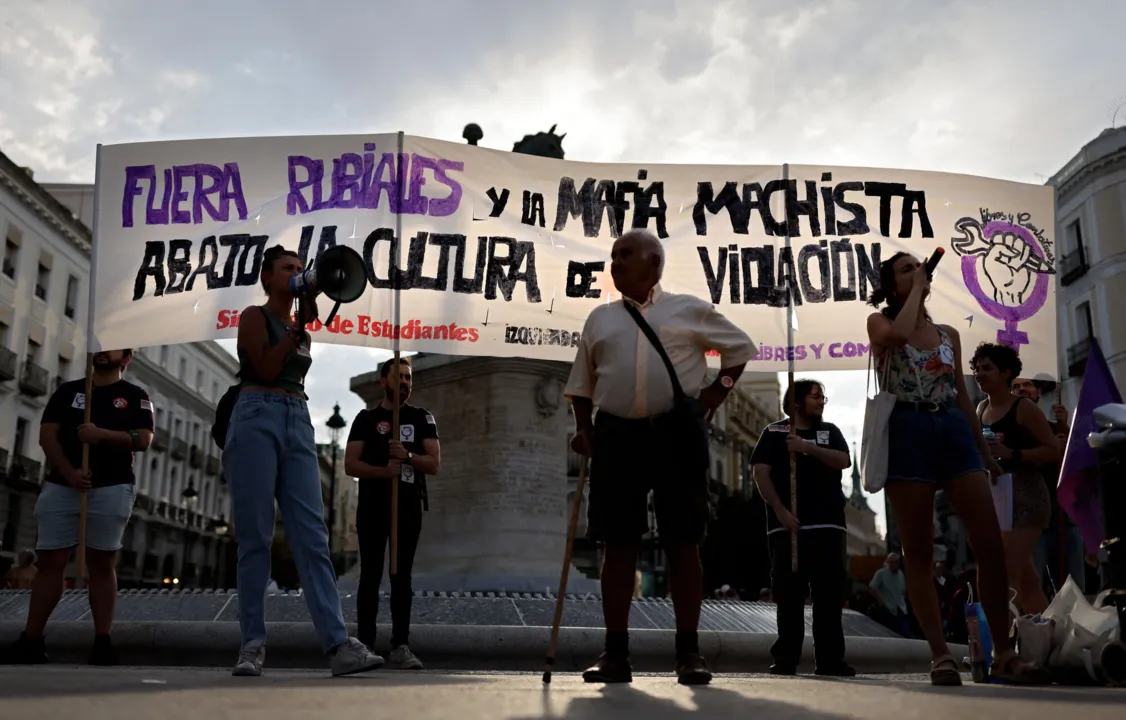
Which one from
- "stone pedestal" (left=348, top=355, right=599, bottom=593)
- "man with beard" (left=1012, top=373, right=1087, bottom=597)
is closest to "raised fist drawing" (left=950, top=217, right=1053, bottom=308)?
"man with beard" (left=1012, top=373, right=1087, bottom=597)

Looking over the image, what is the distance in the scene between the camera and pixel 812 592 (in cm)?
666

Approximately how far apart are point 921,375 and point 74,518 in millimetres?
4375

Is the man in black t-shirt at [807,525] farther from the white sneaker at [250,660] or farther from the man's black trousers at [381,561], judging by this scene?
the white sneaker at [250,660]

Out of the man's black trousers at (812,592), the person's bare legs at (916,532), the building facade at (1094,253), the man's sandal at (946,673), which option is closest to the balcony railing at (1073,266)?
the building facade at (1094,253)

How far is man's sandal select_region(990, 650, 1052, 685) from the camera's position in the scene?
15.5 ft

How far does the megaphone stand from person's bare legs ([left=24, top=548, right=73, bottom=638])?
233 centimetres

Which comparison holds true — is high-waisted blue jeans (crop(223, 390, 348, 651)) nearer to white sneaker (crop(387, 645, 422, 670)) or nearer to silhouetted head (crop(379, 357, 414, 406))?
white sneaker (crop(387, 645, 422, 670))

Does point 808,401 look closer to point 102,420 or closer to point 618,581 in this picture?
point 618,581

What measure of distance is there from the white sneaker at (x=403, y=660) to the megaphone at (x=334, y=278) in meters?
2.09

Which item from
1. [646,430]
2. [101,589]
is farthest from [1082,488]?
[101,589]

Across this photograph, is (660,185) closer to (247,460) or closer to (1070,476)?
(1070,476)

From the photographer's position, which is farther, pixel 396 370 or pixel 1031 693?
pixel 396 370

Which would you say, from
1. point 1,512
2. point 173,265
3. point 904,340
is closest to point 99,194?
point 173,265

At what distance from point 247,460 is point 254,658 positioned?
0.80 m
